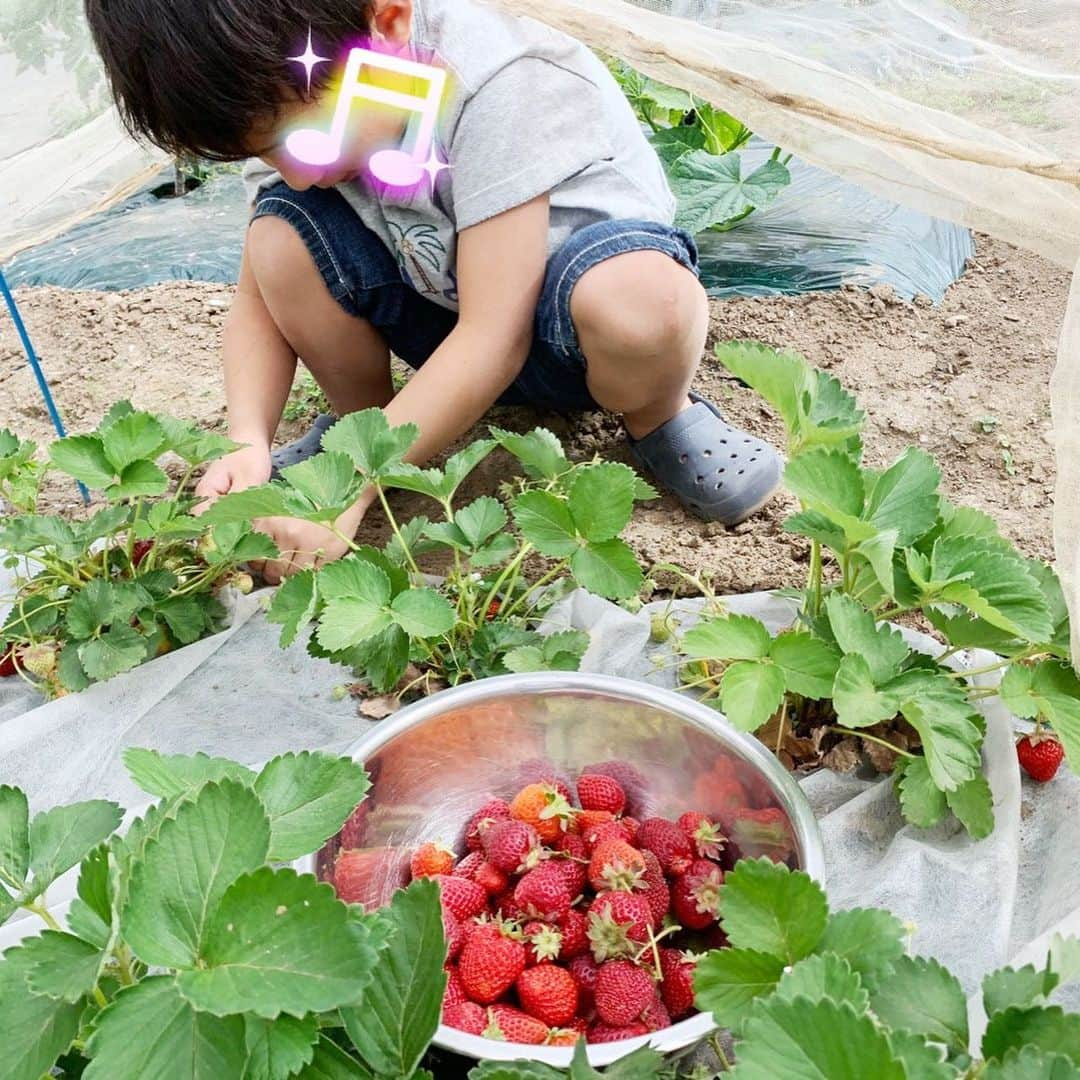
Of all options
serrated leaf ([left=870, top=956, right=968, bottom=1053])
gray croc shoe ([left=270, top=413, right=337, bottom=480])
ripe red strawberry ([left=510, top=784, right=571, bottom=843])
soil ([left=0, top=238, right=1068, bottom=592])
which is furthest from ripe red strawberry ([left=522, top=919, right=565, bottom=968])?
gray croc shoe ([left=270, top=413, right=337, bottom=480])

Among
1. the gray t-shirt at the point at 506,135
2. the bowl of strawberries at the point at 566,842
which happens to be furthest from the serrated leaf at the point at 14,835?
the gray t-shirt at the point at 506,135

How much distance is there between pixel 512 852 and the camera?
0.98 m

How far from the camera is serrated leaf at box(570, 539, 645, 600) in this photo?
107cm

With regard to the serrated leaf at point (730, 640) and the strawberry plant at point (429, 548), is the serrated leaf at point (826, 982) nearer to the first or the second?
the serrated leaf at point (730, 640)

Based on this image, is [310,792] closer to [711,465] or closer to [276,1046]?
[276,1046]

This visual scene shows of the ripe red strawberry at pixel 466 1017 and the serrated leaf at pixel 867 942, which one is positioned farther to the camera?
the ripe red strawberry at pixel 466 1017

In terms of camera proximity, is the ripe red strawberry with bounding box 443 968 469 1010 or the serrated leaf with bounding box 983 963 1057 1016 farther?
the ripe red strawberry with bounding box 443 968 469 1010

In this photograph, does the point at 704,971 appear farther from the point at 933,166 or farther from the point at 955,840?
the point at 933,166

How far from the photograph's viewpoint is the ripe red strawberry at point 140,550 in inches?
53.5

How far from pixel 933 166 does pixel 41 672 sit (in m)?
1.10

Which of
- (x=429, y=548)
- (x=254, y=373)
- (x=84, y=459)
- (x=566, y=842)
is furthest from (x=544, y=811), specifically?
(x=254, y=373)

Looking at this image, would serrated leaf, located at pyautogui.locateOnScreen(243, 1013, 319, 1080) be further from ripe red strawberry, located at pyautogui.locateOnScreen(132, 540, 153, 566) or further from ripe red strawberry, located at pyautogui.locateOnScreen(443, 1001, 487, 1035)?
ripe red strawberry, located at pyautogui.locateOnScreen(132, 540, 153, 566)

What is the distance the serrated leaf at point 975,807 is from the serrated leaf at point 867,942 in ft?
1.26

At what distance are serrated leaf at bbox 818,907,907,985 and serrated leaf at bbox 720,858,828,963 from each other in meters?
0.01
